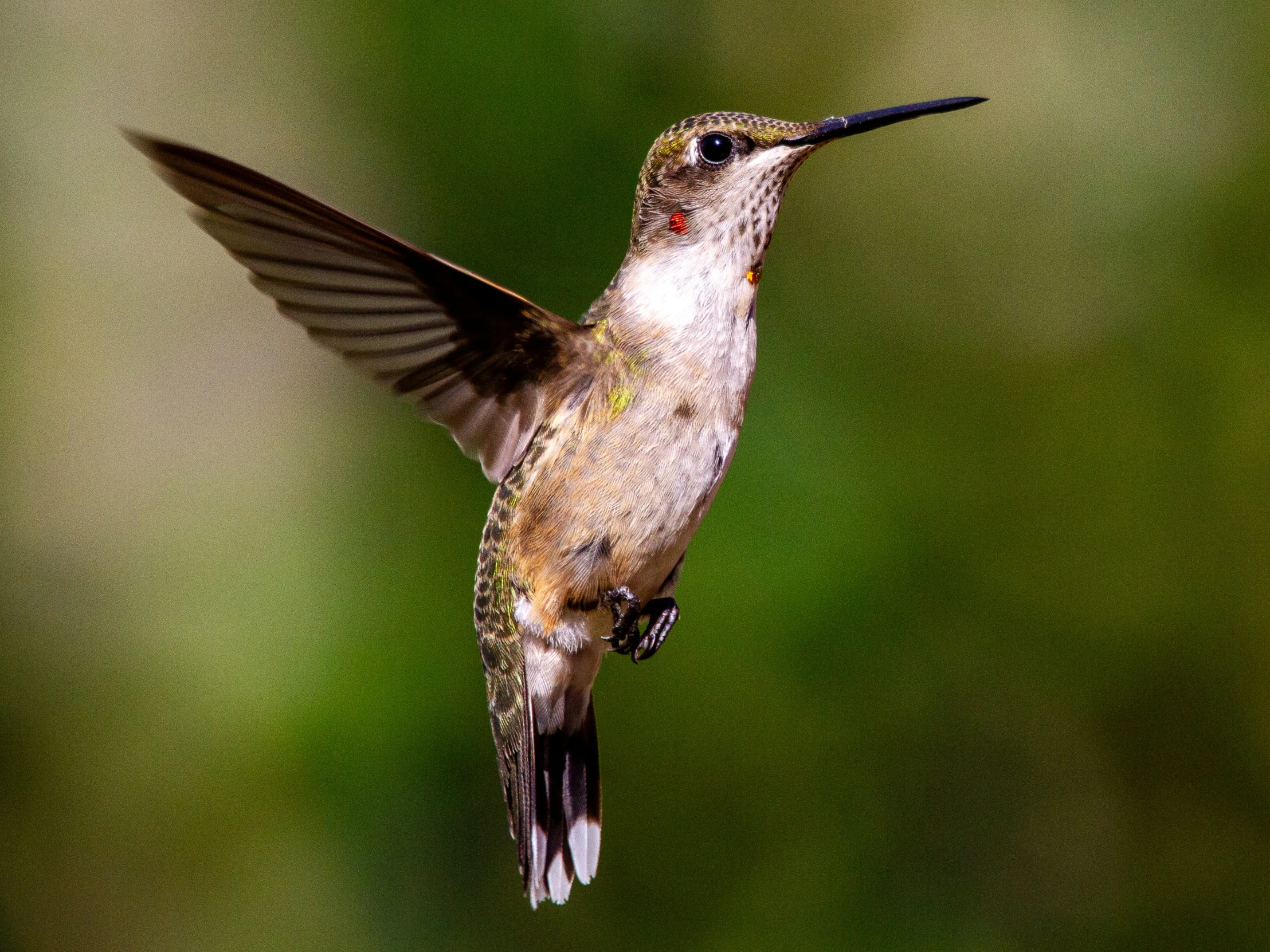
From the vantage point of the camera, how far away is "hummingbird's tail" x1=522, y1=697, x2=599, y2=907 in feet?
6.38

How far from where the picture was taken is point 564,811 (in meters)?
2.03

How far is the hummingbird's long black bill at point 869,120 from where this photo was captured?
1.40m

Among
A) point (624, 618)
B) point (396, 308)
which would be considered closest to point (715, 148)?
point (396, 308)

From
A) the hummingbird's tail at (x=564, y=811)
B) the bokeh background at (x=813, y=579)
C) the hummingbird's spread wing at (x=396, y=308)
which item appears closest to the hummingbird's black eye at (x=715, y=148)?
the hummingbird's spread wing at (x=396, y=308)

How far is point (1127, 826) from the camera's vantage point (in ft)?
11.9

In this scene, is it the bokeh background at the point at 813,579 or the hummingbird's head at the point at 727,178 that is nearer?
→ the hummingbird's head at the point at 727,178

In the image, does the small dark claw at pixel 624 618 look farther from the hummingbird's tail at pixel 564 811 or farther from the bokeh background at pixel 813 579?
the bokeh background at pixel 813 579

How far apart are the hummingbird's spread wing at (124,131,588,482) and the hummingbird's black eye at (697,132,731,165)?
11.5 inches

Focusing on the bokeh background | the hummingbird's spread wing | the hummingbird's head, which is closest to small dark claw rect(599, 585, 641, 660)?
the hummingbird's spread wing

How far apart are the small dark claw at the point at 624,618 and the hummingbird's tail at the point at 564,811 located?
37cm

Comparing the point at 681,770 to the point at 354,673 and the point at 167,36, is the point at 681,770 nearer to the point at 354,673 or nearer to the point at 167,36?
the point at 354,673

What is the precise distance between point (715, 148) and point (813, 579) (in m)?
1.91

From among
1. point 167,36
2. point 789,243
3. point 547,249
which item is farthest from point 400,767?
A: point 167,36

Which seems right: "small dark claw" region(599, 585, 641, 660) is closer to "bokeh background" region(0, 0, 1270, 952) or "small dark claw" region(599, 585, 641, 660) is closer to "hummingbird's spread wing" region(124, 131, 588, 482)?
"hummingbird's spread wing" region(124, 131, 588, 482)
